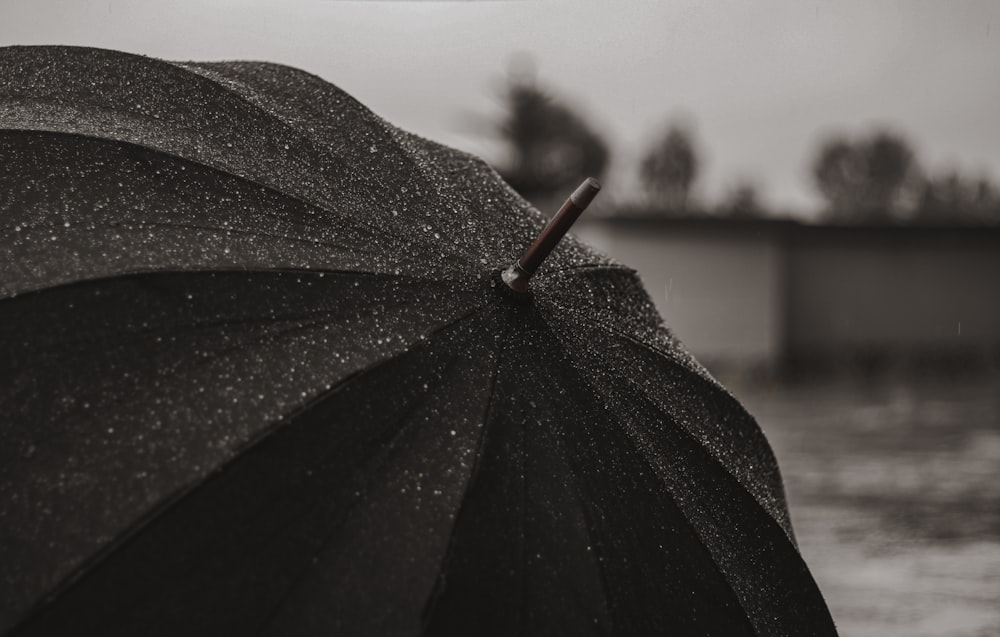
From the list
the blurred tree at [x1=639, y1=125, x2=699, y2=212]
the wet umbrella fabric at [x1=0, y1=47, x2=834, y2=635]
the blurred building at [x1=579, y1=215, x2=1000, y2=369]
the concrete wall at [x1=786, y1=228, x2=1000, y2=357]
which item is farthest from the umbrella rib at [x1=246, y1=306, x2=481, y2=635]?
the blurred tree at [x1=639, y1=125, x2=699, y2=212]

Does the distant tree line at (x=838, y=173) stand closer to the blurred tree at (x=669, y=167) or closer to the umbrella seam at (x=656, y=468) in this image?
the blurred tree at (x=669, y=167)

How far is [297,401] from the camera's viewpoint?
4.71 feet

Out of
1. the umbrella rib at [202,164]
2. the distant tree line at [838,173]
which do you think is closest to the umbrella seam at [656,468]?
the umbrella rib at [202,164]

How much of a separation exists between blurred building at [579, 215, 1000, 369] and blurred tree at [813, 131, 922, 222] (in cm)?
5233

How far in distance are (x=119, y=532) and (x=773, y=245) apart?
950 inches

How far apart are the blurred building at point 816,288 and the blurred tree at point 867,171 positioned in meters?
52.3

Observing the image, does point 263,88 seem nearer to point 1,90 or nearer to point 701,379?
point 1,90

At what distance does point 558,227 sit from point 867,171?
82.0 metres

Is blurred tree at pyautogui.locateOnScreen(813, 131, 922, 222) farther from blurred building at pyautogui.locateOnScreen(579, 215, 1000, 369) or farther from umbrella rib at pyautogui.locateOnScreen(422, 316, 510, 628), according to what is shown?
umbrella rib at pyautogui.locateOnScreen(422, 316, 510, 628)

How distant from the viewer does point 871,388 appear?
23.9m

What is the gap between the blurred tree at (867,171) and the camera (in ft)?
258

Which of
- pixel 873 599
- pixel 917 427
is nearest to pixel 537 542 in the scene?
pixel 873 599

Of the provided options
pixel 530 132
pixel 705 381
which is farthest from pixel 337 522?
pixel 530 132

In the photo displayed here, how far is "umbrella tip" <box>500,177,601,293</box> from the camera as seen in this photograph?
1.58 metres
